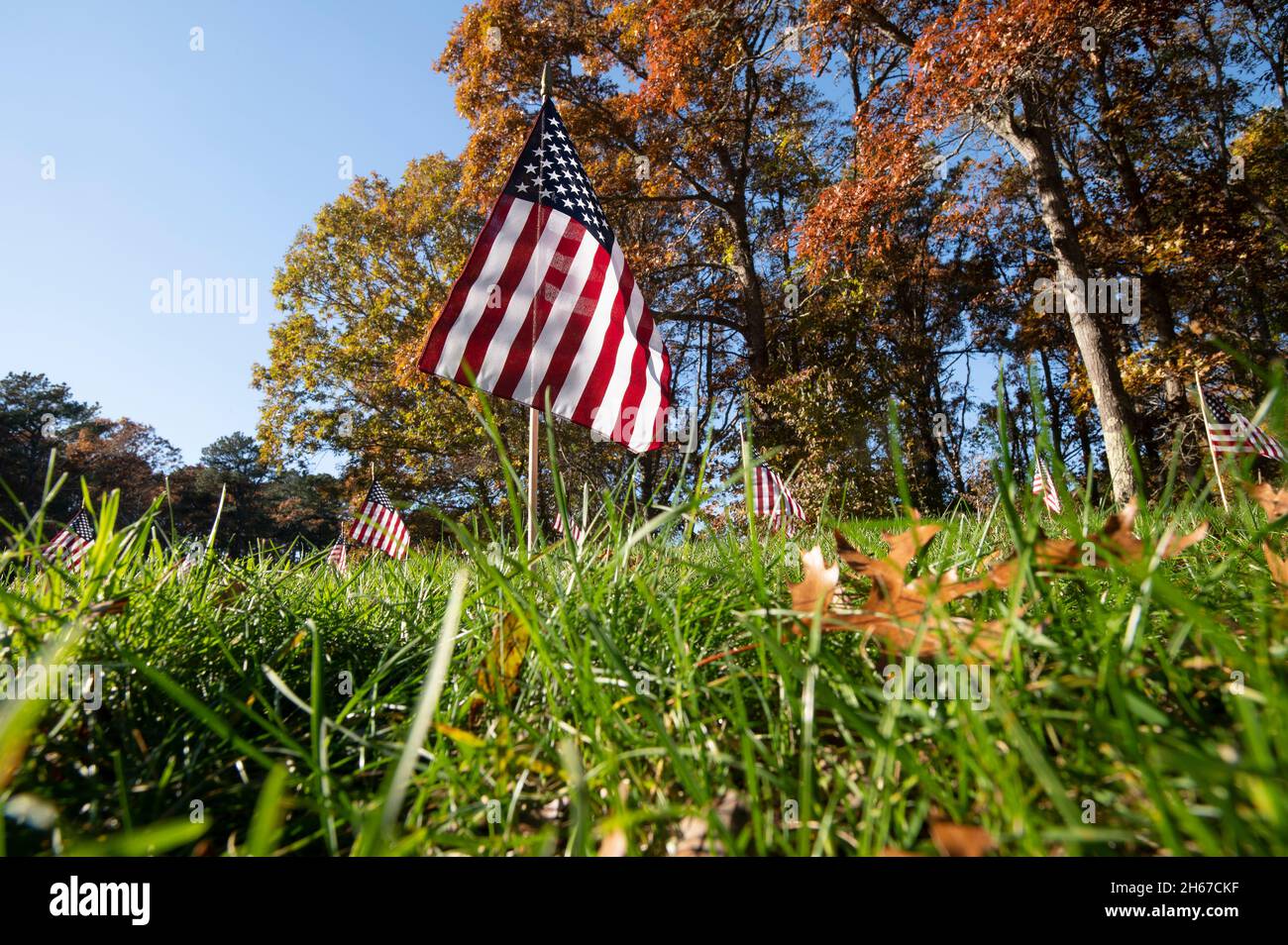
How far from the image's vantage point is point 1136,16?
801 centimetres

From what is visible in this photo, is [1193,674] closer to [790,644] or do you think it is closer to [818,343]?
[790,644]

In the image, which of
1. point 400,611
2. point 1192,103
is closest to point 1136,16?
point 1192,103

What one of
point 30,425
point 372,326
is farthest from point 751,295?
point 30,425

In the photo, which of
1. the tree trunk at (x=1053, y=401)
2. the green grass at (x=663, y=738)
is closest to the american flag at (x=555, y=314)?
the green grass at (x=663, y=738)

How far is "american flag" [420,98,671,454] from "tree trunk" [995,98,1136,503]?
888 cm

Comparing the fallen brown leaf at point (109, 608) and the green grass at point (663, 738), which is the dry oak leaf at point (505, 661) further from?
the fallen brown leaf at point (109, 608)

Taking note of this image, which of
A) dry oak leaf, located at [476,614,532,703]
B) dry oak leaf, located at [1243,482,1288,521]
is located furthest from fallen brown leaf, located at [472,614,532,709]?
dry oak leaf, located at [1243,482,1288,521]

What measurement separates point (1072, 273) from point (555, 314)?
1037 centimetres

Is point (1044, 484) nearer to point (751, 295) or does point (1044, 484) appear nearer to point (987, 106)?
point (987, 106)

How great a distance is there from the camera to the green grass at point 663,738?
0.53 metres

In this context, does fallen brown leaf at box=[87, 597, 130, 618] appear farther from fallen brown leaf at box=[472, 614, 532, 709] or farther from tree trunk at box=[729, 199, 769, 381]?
tree trunk at box=[729, 199, 769, 381]

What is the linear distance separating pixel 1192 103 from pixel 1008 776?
70.6 feet

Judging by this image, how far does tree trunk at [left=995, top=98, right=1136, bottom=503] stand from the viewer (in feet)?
31.6

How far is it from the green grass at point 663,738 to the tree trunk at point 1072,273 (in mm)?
10377
